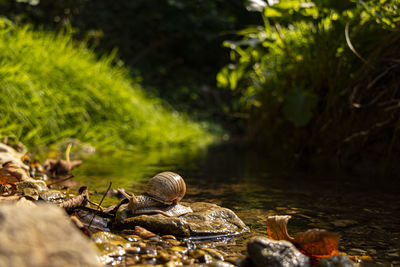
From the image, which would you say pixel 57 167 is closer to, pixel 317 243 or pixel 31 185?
pixel 31 185

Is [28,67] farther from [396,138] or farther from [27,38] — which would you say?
[396,138]

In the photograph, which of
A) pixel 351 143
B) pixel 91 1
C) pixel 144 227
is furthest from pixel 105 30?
pixel 144 227

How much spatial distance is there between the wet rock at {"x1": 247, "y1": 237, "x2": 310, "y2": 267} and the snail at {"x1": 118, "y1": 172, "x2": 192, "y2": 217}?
47cm

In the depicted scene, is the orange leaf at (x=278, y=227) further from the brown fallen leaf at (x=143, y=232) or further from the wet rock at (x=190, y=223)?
the brown fallen leaf at (x=143, y=232)

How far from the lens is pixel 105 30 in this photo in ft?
27.8

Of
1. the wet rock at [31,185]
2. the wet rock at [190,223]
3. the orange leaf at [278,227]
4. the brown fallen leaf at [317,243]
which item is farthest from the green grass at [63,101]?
the brown fallen leaf at [317,243]

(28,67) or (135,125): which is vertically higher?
(28,67)

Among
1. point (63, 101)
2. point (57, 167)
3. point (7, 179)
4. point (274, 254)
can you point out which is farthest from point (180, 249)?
point (63, 101)

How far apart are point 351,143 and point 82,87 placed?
9.37 ft

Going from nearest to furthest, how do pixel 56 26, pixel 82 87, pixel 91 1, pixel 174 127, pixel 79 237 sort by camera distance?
pixel 79 237, pixel 82 87, pixel 174 127, pixel 56 26, pixel 91 1

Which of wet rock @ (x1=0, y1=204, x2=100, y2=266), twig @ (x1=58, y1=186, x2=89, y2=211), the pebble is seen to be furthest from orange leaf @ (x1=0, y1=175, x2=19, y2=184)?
wet rock @ (x1=0, y1=204, x2=100, y2=266)

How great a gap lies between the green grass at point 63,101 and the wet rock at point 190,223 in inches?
81.2

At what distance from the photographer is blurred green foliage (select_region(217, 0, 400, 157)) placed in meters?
2.53

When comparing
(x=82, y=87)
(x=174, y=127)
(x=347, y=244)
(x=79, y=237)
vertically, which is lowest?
(x=174, y=127)
